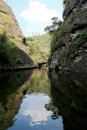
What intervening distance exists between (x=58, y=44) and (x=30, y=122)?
2570 inches

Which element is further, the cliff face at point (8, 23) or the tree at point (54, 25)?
the cliff face at point (8, 23)

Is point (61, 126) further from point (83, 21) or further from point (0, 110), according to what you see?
point (83, 21)

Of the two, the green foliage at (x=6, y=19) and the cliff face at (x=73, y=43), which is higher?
the green foliage at (x=6, y=19)

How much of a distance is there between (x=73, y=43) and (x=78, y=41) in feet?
9.59

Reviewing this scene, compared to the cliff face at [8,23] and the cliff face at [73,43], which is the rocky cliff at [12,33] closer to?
the cliff face at [8,23]

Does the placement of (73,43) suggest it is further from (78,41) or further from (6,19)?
(6,19)

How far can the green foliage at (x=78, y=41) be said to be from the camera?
5878 centimetres

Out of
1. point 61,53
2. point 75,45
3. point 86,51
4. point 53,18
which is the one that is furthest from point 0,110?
point 53,18

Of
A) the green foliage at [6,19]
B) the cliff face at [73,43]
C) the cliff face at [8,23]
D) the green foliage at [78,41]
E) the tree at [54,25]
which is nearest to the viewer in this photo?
the cliff face at [73,43]

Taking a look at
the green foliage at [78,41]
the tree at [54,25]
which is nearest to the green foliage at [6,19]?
the tree at [54,25]

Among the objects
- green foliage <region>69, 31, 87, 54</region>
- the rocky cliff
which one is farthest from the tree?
green foliage <region>69, 31, 87, 54</region>

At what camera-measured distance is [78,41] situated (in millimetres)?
60281

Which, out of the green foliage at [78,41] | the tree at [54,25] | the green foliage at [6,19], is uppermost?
the green foliage at [6,19]

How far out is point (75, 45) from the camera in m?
61.6
